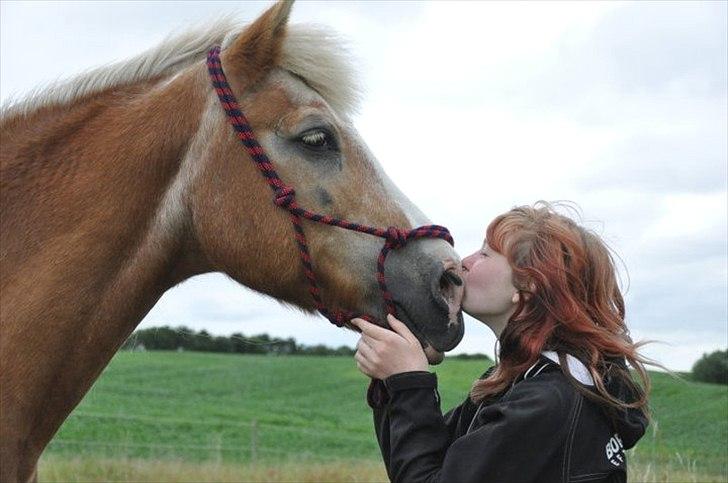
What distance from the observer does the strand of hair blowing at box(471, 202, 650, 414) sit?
279cm

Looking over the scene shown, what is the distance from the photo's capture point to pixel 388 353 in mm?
2824

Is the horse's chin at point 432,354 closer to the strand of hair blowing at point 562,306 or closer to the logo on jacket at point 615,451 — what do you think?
the strand of hair blowing at point 562,306

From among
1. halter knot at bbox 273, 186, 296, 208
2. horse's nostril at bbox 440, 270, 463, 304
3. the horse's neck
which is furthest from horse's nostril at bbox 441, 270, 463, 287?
the horse's neck

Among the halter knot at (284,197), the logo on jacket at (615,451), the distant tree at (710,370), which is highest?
the halter knot at (284,197)

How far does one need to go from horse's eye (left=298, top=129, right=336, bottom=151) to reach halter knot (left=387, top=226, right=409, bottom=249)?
15.4 inches

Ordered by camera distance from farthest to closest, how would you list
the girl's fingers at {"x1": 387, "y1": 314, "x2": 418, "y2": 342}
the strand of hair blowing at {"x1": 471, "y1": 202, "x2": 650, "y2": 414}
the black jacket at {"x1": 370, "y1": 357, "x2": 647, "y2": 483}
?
1. the girl's fingers at {"x1": 387, "y1": 314, "x2": 418, "y2": 342}
2. the strand of hair blowing at {"x1": 471, "y1": 202, "x2": 650, "y2": 414}
3. the black jacket at {"x1": 370, "y1": 357, "x2": 647, "y2": 483}

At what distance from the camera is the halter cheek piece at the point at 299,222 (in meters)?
3.02

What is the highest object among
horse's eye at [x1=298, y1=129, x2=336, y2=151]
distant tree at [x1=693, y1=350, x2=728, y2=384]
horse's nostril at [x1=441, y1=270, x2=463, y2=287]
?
horse's eye at [x1=298, y1=129, x2=336, y2=151]

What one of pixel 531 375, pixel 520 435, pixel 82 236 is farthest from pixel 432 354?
pixel 82 236

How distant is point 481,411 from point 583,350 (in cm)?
40

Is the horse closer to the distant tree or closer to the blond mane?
the blond mane

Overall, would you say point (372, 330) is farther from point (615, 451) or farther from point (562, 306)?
point (615, 451)

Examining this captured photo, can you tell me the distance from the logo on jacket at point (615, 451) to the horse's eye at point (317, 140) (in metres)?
1.36

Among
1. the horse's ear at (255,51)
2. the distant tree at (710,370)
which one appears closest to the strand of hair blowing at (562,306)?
the horse's ear at (255,51)
